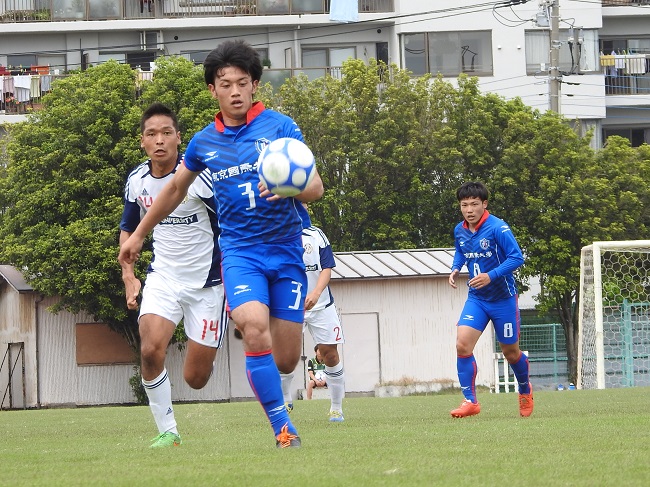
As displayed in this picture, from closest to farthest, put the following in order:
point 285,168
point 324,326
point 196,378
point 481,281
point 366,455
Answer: point 366,455 < point 285,168 < point 196,378 < point 481,281 < point 324,326

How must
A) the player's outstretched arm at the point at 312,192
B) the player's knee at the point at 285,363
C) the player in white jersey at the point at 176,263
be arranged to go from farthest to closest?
the player in white jersey at the point at 176,263 → the player's knee at the point at 285,363 → the player's outstretched arm at the point at 312,192

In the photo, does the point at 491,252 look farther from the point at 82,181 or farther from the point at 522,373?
the point at 82,181

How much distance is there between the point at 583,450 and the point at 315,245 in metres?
7.47

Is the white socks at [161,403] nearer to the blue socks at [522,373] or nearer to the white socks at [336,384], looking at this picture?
the white socks at [336,384]

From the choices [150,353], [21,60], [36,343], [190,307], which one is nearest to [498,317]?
[190,307]

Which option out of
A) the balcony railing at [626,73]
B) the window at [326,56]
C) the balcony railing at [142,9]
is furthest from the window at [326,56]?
the balcony railing at [626,73]

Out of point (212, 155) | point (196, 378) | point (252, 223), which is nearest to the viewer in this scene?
point (252, 223)

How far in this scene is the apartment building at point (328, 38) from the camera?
5003 centimetres

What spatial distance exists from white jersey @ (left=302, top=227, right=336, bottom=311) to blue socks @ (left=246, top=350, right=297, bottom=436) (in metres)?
6.11

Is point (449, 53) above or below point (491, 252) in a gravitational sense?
above

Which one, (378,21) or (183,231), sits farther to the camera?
(378,21)

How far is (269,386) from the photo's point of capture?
767cm

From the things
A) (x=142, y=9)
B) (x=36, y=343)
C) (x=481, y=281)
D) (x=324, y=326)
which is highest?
(x=142, y=9)

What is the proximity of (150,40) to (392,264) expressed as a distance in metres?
19.2
